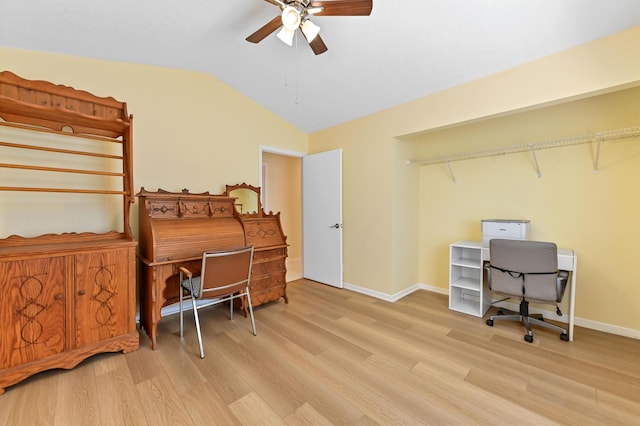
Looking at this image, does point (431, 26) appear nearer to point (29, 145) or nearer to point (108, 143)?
point (108, 143)

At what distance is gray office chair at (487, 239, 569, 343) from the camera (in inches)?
87.3

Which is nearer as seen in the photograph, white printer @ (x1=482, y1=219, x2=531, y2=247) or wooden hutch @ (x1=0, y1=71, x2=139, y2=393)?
wooden hutch @ (x1=0, y1=71, x2=139, y2=393)

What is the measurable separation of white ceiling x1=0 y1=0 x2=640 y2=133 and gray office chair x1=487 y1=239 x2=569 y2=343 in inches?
63.1

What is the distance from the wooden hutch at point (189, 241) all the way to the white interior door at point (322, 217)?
893 mm

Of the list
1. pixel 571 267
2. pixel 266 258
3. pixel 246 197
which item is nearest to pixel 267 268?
pixel 266 258

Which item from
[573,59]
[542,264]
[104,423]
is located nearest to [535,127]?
[573,59]

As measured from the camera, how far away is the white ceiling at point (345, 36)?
1888 mm

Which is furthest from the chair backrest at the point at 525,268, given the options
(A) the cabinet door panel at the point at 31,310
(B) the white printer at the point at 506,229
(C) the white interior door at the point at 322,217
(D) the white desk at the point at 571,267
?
(A) the cabinet door panel at the point at 31,310

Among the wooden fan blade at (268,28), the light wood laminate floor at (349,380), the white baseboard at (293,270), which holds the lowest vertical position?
the light wood laminate floor at (349,380)

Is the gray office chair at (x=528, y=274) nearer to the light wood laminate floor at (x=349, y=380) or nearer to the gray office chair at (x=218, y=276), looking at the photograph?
the light wood laminate floor at (x=349, y=380)

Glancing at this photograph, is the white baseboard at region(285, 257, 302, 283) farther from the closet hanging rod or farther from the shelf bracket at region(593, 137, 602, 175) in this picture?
the shelf bracket at region(593, 137, 602, 175)

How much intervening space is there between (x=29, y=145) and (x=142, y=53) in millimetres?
1250

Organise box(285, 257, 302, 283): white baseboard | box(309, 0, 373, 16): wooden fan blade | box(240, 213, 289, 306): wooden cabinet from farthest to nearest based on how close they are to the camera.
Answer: box(285, 257, 302, 283): white baseboard
box(240, 213, 289, 306): wooden cabinet
box(309, 0, 373, 16): wooden fan blade

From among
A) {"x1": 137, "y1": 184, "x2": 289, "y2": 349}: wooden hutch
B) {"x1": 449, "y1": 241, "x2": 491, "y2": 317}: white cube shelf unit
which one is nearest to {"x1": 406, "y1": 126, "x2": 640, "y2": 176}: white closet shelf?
{"x1": 449, "y1": 241, "x2": 491, "y2": 317}: white cube shelf unit
